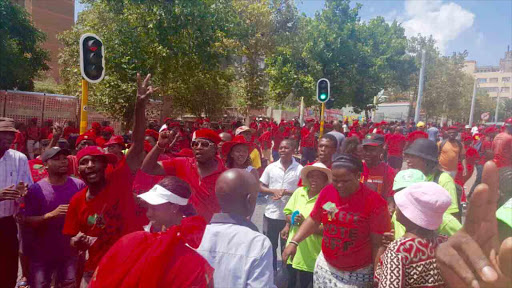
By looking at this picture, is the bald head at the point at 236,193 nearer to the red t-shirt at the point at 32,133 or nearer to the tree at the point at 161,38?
the tree at the point at 161,38

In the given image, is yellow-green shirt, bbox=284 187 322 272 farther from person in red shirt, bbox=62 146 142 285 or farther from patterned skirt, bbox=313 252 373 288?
person in red shirt, bbox=62 146 142 285

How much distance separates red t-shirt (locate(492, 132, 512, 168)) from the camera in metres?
5.38

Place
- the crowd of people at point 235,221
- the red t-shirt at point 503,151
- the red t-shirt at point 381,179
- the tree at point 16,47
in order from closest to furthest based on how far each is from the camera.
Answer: the crowd of people at point 235,221, the red t-shirt at point 381,179, the red t-shirt at point 503,151, the tree at point 16,47

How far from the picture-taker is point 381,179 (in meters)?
4.74

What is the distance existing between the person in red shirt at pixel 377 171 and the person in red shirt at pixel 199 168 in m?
1.92

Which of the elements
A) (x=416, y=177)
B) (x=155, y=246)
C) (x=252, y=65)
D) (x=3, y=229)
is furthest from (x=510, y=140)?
(x=252, y=65)

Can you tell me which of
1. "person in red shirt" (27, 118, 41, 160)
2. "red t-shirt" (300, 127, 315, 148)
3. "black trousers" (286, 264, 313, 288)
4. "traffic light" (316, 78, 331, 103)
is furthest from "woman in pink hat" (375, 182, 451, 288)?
"person in red shirt" (27, 118, 41, 160)

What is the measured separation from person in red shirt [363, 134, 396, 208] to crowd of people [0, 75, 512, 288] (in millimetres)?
16

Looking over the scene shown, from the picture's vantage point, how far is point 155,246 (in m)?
1.71

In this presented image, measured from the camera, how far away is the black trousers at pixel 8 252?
376cm

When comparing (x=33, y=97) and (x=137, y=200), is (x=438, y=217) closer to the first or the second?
(x=137, y=200)

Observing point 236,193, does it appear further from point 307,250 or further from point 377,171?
point 377,171

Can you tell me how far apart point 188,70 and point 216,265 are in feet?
40.4

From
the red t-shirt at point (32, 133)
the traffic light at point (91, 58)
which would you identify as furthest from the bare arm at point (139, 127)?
the red t-shirt at point (32, 133)
